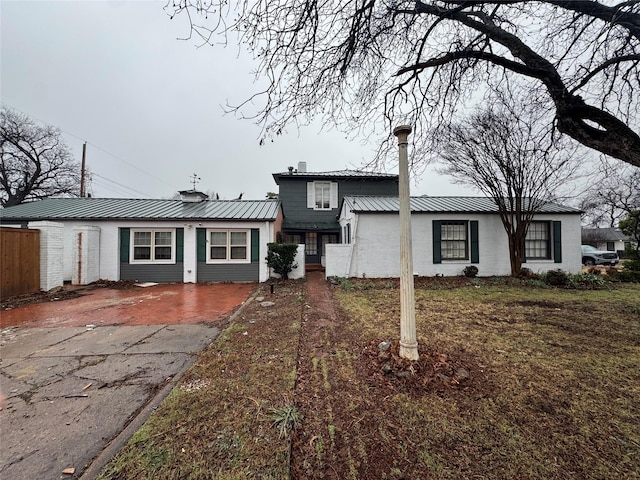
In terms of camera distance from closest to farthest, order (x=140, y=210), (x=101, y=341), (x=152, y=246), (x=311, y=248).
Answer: (x=101, y=341), (x=152, y=246), (x=140, y=210), (x=311, y=248)

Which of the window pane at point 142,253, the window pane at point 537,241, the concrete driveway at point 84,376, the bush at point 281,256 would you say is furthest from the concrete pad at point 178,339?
the window pane at point 537,241

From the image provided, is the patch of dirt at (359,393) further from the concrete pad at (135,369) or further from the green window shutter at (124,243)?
the green window shutter at (124,243)

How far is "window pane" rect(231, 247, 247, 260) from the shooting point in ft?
36.8

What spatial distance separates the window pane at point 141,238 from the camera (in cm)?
1103

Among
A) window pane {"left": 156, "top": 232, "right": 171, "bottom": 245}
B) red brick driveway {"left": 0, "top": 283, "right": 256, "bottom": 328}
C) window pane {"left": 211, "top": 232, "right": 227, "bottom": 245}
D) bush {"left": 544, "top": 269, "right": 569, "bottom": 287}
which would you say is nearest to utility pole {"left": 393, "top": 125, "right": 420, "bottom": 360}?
red brick driveway {"left": 0, "top": 283, "right": 256, "bottom": 328}

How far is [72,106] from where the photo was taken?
524 inches

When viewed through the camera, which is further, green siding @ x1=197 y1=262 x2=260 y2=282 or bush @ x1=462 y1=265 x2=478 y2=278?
bush @ x1=462 y1=265 x2=478 y2=278

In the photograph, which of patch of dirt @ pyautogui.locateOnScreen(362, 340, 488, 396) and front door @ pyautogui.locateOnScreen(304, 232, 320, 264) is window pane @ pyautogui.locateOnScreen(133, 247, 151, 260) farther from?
patch of dirt @ pyautogui.locateOnScreen(362, 340, 488, 396)

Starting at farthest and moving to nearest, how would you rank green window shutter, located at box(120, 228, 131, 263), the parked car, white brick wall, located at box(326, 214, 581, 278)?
the parked car → white brick wall, located at box(326, 214, 581, 278) → green window shutter, located at box(120, 228, 131, 263)

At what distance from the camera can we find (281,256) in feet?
35.3

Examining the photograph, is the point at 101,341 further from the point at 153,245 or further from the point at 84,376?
the point at 153,245

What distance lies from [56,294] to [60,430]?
28.8ft

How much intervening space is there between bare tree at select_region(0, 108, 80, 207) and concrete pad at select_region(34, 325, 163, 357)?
2725 centimetres

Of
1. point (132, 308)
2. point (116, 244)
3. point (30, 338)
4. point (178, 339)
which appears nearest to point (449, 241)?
point (178, 339)
